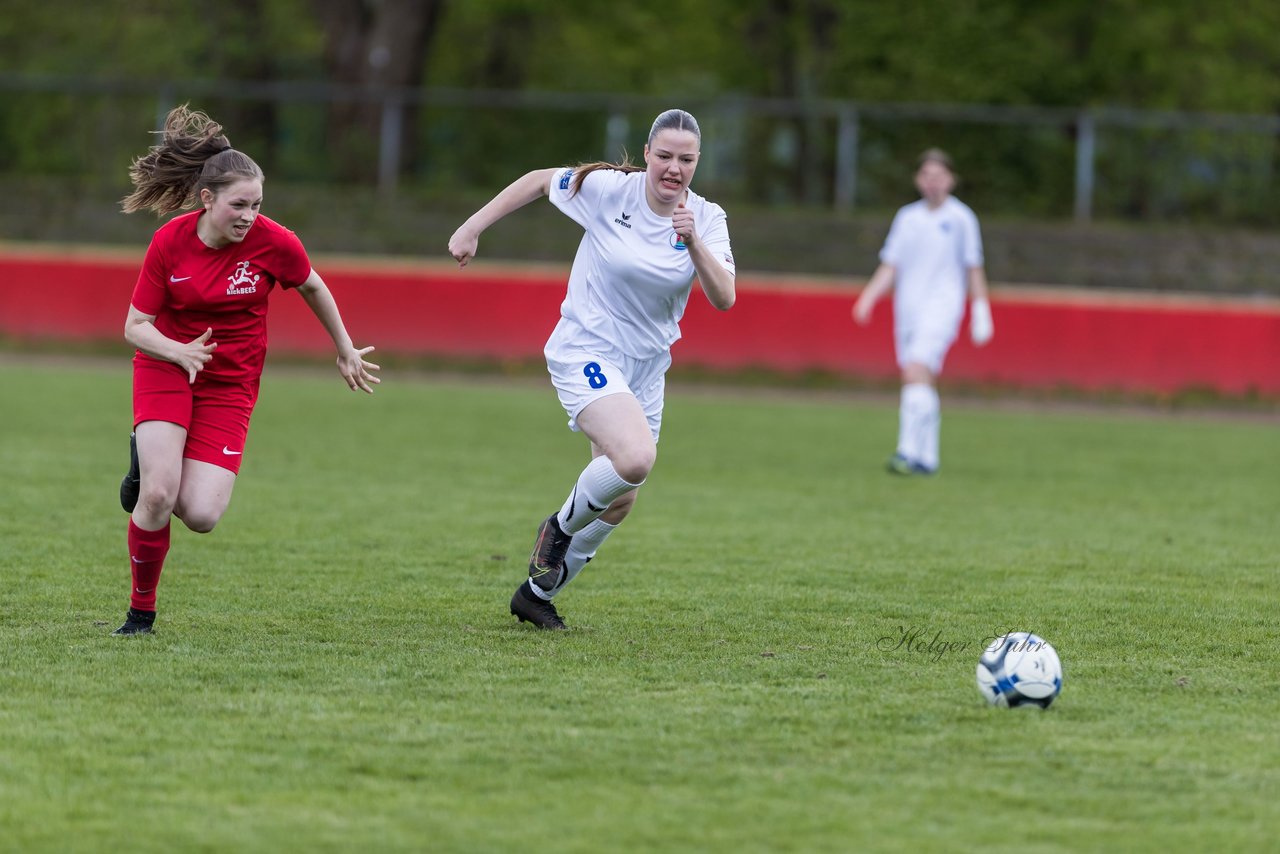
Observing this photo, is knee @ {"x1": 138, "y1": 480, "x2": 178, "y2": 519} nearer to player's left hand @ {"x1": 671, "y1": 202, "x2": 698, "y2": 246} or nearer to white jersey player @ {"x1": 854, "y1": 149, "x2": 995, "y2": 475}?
player's left hand @ {"x1": 671, "y1": 202, "x2": 698, "y2": 246}

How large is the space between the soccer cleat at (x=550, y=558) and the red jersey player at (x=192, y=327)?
112 cm

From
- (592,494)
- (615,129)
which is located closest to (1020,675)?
(592,494)

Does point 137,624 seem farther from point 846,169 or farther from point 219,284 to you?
point 846,169

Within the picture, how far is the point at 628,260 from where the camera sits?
6621mm

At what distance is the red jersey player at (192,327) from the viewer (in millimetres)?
6203

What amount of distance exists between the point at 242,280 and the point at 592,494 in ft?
4.97

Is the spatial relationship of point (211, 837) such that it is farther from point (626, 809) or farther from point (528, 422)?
point (528, 422)

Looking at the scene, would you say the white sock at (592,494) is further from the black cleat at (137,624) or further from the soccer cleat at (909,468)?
the soccer cleat at (909,468)

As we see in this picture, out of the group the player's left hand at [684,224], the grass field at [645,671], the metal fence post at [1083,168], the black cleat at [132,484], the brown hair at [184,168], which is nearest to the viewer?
the grass field at [645,671]

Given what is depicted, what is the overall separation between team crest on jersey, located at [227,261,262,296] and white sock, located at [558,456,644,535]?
4.59 ft

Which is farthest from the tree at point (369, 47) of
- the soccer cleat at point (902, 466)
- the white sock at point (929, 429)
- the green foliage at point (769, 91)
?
the white sock at point (929, 429)

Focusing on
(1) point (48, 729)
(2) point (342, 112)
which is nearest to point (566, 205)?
(1) point (48, 729)

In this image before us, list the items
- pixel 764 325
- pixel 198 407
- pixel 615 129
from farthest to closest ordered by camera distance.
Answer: pixel 615 129, pixel 764 325, pixel 198 407

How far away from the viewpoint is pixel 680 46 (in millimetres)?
37438
